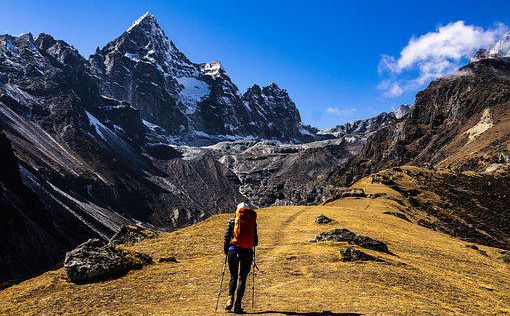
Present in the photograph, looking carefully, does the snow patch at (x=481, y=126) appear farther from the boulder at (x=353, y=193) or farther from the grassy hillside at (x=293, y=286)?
the grassy hillside at (x=293, y=286)

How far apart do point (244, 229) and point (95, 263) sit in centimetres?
852

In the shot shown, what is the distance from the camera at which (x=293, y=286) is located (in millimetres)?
18188

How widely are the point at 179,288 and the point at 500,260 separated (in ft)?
88.7

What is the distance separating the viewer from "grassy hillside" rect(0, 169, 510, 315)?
15.6 metres

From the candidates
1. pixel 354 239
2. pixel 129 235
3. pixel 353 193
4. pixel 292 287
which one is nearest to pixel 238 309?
pixel 292 287

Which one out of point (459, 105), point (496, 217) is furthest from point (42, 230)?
point (459, 105)

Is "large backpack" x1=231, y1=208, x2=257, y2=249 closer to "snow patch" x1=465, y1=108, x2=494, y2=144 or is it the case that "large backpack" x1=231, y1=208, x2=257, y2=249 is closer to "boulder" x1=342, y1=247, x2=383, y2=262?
"boulder" x1=342, y1=247, x2=383, y2=262

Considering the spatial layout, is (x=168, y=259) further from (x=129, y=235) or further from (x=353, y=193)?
(x=353, y=193)

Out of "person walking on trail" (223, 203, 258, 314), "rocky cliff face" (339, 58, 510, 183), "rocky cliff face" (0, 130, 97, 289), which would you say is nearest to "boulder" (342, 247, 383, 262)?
"person walking on trail" (223, 203, 258, 314)

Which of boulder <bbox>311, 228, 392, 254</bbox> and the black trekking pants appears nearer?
the black trekking pants

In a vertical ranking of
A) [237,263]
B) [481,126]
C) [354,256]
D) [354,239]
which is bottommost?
[354,256]

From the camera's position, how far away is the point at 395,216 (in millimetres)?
52438

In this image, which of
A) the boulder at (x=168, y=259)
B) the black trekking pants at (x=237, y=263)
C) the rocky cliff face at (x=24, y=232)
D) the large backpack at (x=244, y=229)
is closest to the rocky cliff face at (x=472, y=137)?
the boulder at (x=168, y=259)

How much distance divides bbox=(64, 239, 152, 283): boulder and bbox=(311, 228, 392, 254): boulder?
450 inches
